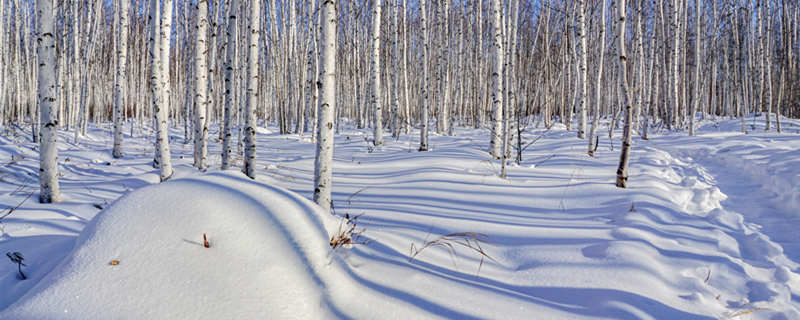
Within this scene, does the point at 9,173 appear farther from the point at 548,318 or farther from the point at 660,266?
the point at 660,266

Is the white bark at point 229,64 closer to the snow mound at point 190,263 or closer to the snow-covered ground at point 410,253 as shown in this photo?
the snow-covered ground at point 410,253

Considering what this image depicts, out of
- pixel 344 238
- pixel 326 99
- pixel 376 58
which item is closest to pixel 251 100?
pixel 326 99

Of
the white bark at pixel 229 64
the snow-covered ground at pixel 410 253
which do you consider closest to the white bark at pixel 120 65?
the white bark at pixel 229 64

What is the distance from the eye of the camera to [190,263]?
6.04 feet

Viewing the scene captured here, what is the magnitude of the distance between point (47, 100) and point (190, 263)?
3.60 m

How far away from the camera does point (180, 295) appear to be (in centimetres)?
167

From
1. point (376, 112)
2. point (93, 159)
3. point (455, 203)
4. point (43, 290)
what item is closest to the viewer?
point (43, 290)

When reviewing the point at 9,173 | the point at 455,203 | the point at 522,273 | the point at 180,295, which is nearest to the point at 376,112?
the point at 455,203

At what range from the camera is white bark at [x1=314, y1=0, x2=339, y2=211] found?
10.6 ft

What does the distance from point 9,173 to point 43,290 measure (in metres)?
6.44

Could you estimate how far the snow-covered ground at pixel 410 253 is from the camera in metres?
1.77

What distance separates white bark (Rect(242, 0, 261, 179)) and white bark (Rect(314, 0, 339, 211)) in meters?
2.55

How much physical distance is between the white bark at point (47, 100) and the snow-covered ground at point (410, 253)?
24 cm

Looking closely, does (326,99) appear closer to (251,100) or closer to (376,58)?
(251,100)
